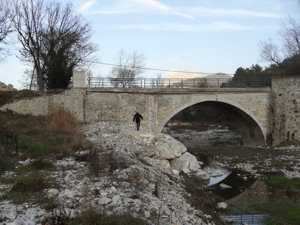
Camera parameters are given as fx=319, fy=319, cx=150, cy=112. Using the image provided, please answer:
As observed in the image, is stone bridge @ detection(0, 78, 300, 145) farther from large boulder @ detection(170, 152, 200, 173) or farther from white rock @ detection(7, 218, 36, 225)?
white rock @ detection(7, 218, 36, 225)

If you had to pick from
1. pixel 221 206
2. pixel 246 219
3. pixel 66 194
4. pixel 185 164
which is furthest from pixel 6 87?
pixel 246 219

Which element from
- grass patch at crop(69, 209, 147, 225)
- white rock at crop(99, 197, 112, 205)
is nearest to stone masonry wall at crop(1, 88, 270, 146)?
white rock at crop(99, 197, 112, 205)

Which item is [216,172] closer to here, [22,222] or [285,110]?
[285,110]

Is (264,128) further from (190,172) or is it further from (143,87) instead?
(190,172)

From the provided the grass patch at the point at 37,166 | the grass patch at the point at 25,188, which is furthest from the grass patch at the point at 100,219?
the grass patch at the point at 37,166

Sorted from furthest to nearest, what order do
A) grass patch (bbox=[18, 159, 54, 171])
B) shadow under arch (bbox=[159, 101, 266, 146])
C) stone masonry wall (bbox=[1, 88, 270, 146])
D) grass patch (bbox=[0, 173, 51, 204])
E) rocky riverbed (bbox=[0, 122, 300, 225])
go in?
shadow under arch (bbox=[159, 101, 266, 146]) → stone masonry wall (bbox=[1, 88, 270, 146]) → grass patch (bbox=[18, 159, 54, 171]) → grass patch (bbox=[0, 173, 51, 204]) → rocky riverbed (bbox=[0, 122, 300, 225])

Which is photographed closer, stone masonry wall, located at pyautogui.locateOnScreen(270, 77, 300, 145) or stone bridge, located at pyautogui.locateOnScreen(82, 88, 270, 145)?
stone bridge, located at pyautogui.locateOnScreen(82, 88, 270, 145)

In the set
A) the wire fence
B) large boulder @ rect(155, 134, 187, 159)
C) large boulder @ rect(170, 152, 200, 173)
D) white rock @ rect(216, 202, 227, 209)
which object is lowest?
the wire fence

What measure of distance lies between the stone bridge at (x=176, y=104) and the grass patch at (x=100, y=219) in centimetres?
1701

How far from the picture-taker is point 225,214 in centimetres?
1032

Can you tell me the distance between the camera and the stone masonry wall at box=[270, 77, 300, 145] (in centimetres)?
2514

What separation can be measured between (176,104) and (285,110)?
9023mm

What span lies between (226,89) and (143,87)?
665 cm

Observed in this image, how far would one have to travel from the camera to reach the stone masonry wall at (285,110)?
990 inches
